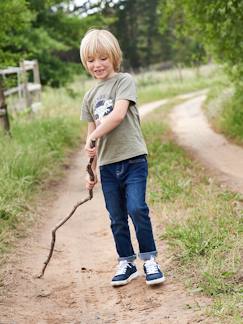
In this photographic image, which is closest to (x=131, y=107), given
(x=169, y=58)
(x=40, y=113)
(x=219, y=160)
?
(x=219, y=160)

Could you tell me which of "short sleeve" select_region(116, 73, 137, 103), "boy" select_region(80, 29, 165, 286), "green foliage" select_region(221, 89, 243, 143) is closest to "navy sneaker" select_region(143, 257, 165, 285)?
"boy" select_region(80, 29, 165, 286)

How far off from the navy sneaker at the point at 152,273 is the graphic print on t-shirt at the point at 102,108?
1.07m

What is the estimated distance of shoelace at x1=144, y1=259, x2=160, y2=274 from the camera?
4.53 meters

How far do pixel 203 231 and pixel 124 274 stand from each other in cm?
75

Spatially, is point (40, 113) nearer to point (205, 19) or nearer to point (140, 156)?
point (205, 19)

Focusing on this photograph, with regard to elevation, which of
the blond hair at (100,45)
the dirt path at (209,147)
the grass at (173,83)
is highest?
the blond hair at (100,45)

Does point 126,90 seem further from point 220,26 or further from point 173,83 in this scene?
point 173,83

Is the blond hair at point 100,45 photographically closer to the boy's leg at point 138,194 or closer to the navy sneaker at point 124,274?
the boy's leg at point 138,194

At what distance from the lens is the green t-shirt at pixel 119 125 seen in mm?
4523

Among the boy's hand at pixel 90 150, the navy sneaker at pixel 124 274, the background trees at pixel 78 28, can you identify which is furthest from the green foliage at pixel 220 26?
the navy sneaker at pixel 124 274

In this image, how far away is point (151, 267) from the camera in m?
4.56

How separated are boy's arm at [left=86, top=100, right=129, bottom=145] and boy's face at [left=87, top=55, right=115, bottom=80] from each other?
25 cm

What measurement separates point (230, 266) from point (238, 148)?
725 centimetres

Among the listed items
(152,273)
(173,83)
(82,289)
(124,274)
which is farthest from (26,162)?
(173,83)
